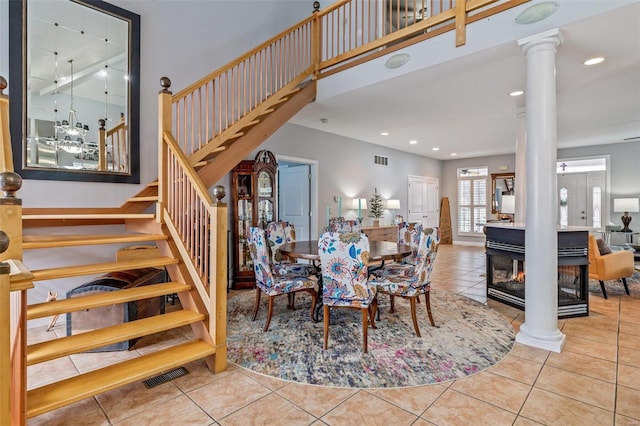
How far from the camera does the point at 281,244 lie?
4047 millimetres

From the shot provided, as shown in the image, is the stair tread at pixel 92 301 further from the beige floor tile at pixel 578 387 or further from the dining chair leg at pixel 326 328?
the beige floor tile at pixel 578 387

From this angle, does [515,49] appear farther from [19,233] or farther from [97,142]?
[97,142]

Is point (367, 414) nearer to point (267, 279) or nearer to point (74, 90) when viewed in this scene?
point (267, 279)

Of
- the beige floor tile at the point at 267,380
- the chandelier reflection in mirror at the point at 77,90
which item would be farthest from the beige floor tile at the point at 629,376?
the chandelier reflection in mirror at the point at 77,90

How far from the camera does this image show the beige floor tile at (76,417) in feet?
6.02

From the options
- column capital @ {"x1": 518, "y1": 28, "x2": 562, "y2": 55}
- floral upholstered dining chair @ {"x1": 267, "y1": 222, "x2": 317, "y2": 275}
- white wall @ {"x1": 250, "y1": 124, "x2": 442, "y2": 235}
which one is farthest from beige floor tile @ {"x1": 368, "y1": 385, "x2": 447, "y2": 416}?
white wall @ {"x1": 250, "y1": 124, "x2": 442, "y2": 235}

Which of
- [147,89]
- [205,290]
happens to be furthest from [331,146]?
[205,290]

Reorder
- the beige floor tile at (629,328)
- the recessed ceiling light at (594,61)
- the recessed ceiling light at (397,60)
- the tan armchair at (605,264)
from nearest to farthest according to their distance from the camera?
the beige floor tile at (629,328) → the recessed ceiling light at (594,61) → the recessed ceiling light at (397,60) → the tan armchair at (605,264)

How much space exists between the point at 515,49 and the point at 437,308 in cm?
284

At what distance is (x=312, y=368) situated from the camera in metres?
2.42

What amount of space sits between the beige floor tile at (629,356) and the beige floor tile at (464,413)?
1.40 meters

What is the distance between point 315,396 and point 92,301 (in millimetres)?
1609

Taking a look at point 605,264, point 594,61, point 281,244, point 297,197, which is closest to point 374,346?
point 281,244

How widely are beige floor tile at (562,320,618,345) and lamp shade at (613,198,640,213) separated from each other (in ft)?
17.3
